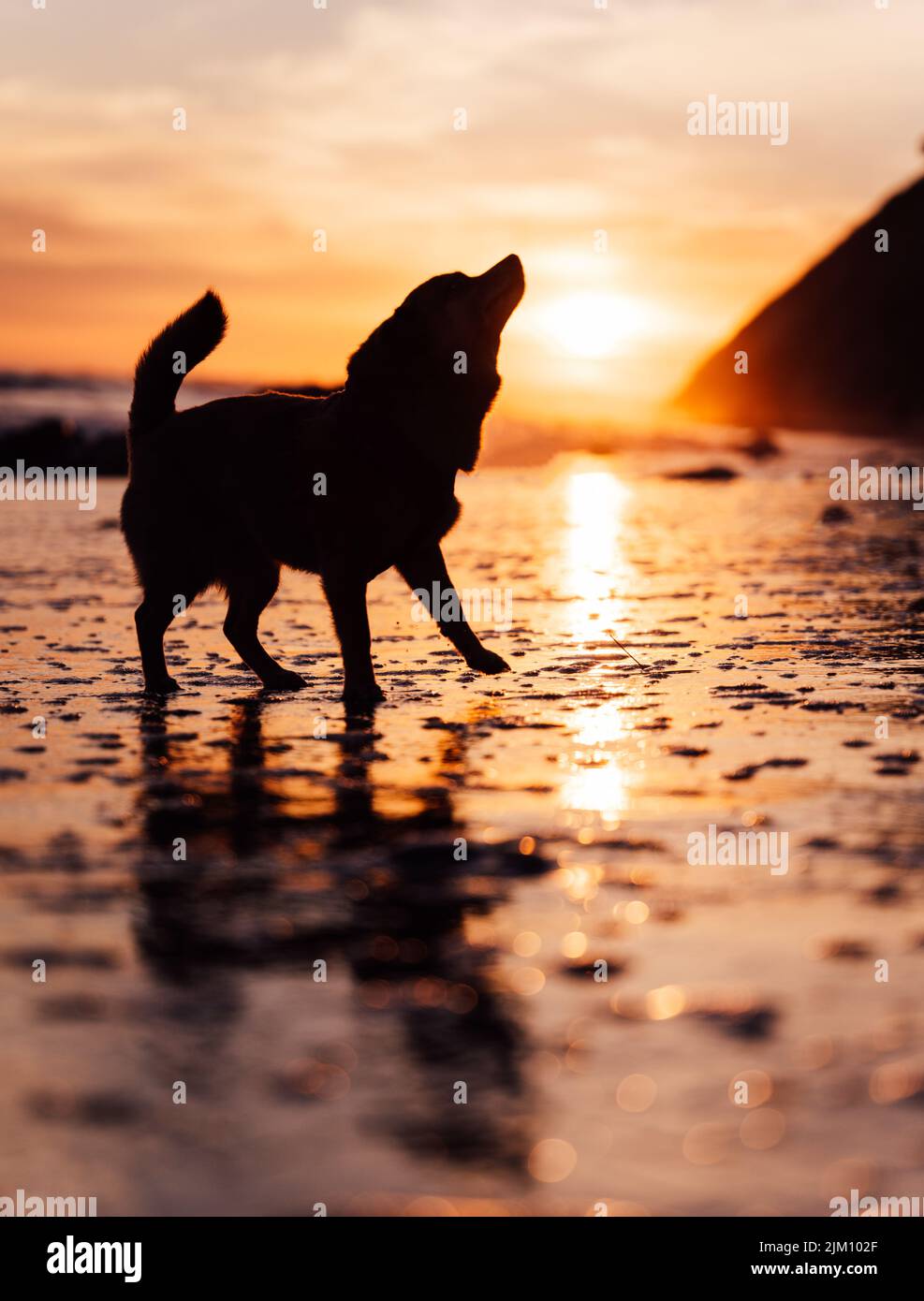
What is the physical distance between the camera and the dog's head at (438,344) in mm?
5430

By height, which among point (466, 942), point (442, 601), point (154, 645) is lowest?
point (466, 942)

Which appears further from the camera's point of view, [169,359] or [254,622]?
[169,359]

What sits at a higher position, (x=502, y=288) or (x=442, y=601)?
(x=502, y=288)

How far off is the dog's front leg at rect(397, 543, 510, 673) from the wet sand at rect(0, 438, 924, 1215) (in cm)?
15

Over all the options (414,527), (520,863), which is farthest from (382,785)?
(414,527)

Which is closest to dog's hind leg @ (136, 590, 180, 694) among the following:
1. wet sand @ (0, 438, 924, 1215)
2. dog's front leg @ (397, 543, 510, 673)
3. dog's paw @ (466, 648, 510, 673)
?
wet sand @ (0, 438, 924, 1215)

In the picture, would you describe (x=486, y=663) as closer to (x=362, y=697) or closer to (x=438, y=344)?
(x=362, y=697)

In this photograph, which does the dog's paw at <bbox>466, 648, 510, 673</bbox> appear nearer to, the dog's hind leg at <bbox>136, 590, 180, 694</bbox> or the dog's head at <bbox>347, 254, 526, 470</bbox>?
the dog's head at <bbox>347, 254, 526, 470</bbox>

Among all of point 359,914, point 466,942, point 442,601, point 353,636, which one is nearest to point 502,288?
point 442,601

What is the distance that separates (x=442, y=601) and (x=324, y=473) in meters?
0.80

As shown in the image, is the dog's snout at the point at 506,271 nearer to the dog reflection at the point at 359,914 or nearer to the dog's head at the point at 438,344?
the dog's head at the point at 438,344

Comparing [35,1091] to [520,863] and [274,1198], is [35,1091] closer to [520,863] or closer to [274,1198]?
[274,1198]

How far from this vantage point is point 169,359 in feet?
20.1

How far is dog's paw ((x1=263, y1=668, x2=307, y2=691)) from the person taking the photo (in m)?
5.75
